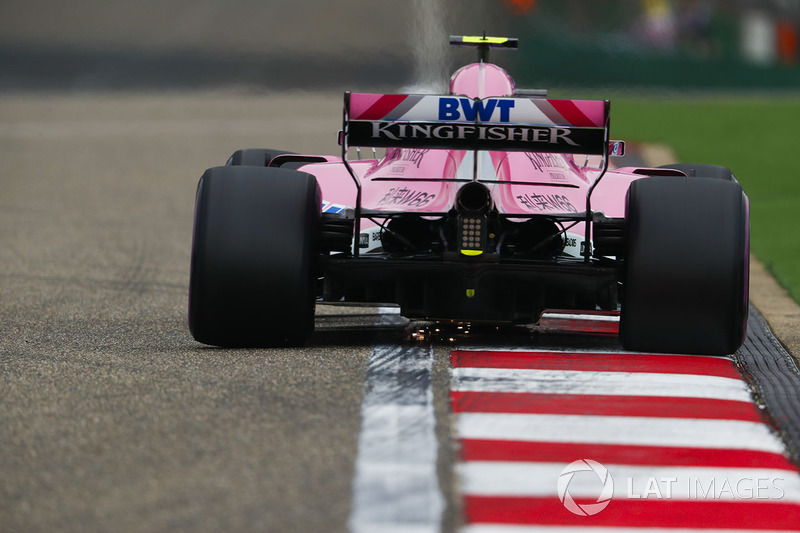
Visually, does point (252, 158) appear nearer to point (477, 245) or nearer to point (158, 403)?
point (477, 245)

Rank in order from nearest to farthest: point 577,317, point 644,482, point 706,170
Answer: point 644,482
point 577,317
point 706,170

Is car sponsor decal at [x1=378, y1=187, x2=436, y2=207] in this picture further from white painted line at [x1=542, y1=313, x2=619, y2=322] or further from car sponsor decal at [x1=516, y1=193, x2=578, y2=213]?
white painted line at [x1=542, y1=313, x2=619, y2=322]

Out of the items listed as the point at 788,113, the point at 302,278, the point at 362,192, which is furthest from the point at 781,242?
the point at 788,113

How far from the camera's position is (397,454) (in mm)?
4910

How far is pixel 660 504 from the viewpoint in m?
4.63

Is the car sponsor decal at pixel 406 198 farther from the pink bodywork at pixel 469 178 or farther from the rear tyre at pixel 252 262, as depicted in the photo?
the rear tyre at pixel 252 262

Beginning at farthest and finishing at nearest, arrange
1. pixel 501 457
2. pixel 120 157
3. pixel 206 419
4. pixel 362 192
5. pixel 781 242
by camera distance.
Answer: pixel 120 157, pixel 781 242, pixel 362 192, pixel 206 419, pixel 501 457

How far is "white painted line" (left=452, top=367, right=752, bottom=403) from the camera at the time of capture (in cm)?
615

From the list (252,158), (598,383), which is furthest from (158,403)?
(252,158)

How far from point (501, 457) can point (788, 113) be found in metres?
26.2

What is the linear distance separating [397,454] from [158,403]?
127 cm

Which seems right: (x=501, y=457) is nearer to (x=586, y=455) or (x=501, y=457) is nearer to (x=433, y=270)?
(x=586, y=455)

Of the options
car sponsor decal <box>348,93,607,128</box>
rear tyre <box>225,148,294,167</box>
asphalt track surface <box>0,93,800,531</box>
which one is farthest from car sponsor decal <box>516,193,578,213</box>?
rear tyre <box>225,148,294,167</box>

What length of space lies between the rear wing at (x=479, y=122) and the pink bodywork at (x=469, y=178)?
10 centimetres
